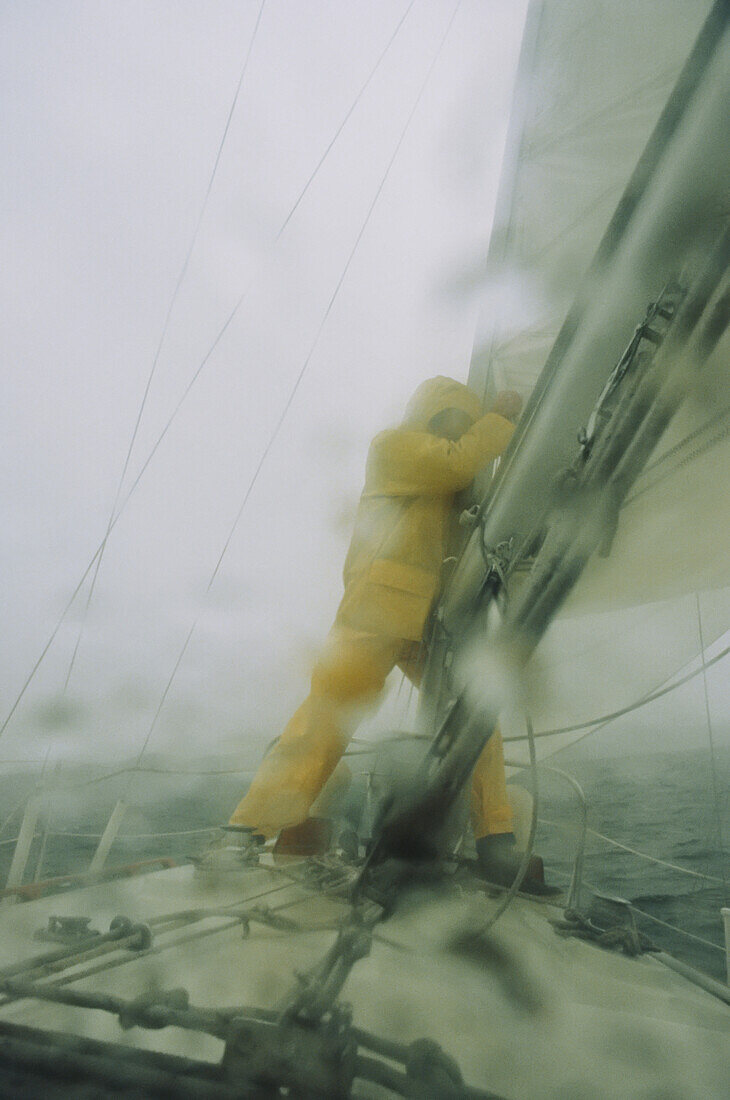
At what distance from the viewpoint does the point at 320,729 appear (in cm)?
131

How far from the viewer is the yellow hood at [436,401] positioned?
1.40 metres

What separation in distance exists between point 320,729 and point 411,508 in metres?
0.58

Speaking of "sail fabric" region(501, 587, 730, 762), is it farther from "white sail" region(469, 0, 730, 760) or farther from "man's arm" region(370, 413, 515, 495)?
"man's arm" region(370, 413, 515, 495)

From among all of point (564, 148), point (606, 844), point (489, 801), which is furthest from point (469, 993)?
point (606, 844)

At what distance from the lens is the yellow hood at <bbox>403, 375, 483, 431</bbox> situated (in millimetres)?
1403

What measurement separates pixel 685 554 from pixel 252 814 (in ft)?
3.65

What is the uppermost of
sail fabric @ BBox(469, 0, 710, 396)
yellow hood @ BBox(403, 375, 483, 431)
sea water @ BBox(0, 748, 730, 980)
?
sail fabric @ BBox(469, 0, 710, 396)

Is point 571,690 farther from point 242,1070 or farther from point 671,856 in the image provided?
point 671,856

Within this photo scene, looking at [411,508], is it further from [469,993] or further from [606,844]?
[606,844]

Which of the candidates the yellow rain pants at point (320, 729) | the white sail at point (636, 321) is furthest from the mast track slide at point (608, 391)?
the yellow rain pants at point (320, 729)

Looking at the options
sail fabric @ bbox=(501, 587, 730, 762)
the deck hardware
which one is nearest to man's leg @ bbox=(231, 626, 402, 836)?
the deck hardware

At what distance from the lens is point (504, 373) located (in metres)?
2.31

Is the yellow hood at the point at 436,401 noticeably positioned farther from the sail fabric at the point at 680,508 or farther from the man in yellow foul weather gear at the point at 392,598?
the sail fabric at the point at 680,508

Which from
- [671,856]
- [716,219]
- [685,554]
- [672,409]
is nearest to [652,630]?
[685,554]
